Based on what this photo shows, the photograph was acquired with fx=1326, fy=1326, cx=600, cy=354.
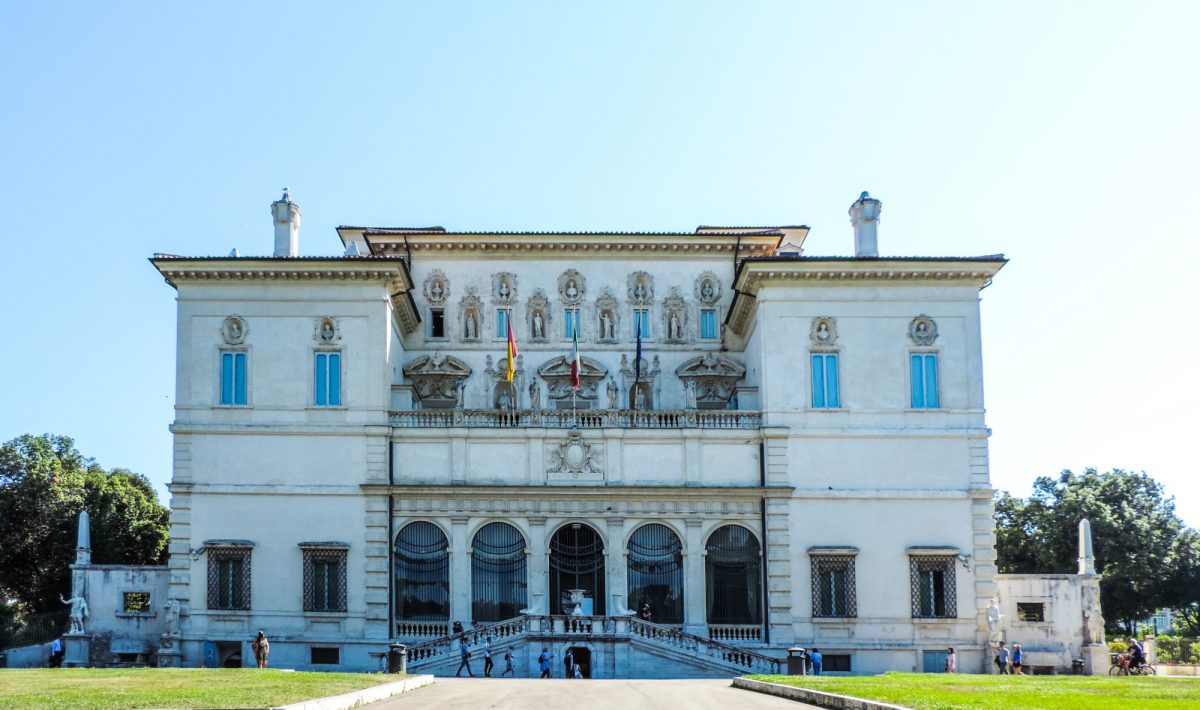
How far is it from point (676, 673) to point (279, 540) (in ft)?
48.1

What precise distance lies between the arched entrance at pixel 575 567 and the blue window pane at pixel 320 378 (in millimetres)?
9731

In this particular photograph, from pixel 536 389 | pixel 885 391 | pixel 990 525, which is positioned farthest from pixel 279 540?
pixel 990 525

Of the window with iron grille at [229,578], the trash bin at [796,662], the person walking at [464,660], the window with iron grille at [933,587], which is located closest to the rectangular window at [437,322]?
the window with iron grille at [229,578]

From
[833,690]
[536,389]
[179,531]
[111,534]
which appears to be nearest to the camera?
[833,690]

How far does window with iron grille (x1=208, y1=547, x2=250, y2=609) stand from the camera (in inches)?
1825

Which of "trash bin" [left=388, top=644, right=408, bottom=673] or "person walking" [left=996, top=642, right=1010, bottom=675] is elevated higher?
"trash bin" [left=388, top=644, right=408, bottom=673]

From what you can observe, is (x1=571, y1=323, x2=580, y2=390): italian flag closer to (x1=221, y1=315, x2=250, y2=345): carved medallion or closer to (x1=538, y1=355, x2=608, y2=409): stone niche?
(x1=538, y1=355, x2=608, y2=409): stone niche

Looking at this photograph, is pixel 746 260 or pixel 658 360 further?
pixel 658 360

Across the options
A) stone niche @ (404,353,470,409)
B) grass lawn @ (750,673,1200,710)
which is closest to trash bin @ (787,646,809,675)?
grass lawn @ (750,673,1200,710)

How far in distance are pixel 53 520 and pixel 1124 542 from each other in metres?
53.8

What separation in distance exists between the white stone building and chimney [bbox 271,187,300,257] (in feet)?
7.50

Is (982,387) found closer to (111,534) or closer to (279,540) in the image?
(279,540)

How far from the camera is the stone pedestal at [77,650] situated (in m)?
46.5

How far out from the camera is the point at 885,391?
4788 cm
